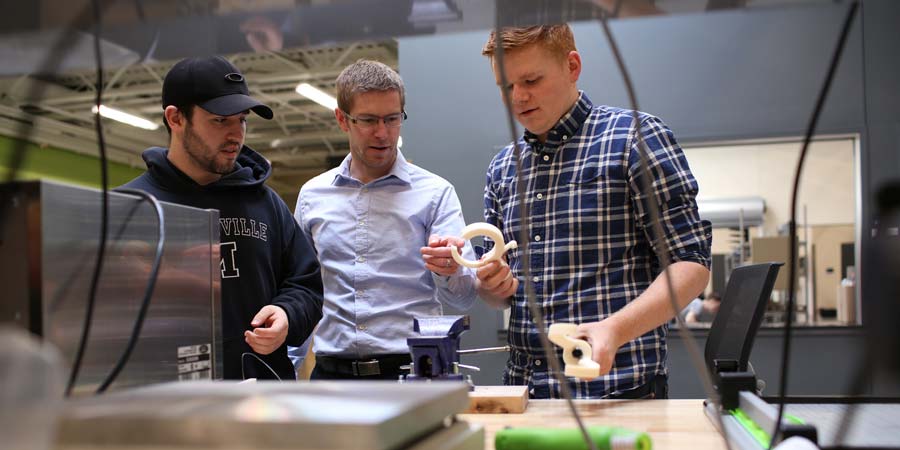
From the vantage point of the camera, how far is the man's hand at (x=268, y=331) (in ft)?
4.82

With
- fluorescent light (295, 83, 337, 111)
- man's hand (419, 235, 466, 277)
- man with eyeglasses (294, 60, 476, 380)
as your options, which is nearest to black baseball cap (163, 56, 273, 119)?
man with eyeglasses (294, 60, 476, 380)

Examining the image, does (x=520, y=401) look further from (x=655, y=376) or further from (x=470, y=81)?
(x=470, y=81)

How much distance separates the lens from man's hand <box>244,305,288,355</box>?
57.8 inches

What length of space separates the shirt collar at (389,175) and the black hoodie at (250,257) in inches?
7.8

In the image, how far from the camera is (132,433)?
52cm

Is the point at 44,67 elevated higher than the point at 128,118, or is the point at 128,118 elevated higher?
the point at 128,118

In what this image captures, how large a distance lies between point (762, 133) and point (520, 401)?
154 inches

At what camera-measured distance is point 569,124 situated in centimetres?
155

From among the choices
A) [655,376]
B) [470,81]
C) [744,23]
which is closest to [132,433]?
[655,376]

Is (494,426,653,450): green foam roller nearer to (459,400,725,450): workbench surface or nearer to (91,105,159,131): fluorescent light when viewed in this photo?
(459,400,725,450): workbench surface

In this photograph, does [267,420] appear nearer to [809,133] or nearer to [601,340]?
[809,133]

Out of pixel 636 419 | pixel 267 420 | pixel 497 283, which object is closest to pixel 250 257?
pixel 497 283

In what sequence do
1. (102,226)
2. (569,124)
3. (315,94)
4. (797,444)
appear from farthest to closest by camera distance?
(315,94) → (569,124) → (102,226) → (797,444)

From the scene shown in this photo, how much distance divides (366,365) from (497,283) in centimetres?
55
